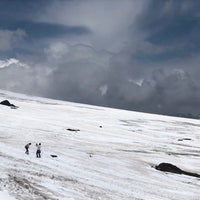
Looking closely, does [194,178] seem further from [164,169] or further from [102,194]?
[102,194]

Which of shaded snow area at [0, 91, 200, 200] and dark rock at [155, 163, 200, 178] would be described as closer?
shaded snow area at [0, 91, 200, 200]

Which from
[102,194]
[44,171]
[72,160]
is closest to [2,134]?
[72,160]

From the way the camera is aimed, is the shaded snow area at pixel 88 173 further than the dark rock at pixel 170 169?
No

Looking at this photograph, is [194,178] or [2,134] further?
[2,134]

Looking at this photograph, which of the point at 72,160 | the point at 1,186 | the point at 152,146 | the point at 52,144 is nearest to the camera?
the point at 1,186

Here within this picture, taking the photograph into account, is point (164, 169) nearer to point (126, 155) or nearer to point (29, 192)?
point (126, 155)

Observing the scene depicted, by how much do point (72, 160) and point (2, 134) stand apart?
25.2 meters

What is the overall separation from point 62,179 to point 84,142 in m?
43.0

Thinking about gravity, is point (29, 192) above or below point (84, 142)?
below

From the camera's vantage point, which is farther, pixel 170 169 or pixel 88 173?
pixel 170 169

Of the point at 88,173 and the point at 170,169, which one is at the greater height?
the point at 170,169

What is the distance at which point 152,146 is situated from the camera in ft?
300

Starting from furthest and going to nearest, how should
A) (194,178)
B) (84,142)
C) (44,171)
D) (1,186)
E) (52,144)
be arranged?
(84,142) → (52,144) → (194,178) → (44,171) → (1,186)

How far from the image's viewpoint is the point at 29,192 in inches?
1219
